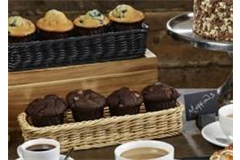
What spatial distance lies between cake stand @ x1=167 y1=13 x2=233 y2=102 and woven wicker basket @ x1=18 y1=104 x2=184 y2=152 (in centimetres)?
25

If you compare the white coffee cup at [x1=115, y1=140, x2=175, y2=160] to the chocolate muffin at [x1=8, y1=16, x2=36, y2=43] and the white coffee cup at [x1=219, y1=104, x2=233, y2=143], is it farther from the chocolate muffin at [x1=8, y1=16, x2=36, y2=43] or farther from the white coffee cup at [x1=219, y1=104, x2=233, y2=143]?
the chocolate muffin at [x1=8, y1=16, x2=36, y2=43]

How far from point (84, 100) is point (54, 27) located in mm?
313

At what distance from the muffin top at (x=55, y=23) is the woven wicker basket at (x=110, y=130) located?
11.9 inches

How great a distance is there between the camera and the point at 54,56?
1.74 m

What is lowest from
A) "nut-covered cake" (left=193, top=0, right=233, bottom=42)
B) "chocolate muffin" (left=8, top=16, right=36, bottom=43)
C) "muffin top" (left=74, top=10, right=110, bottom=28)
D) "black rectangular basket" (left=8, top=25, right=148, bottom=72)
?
"black rectangular basket" (left=8, top=25, right=148, bottom=72)

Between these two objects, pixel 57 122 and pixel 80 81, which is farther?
pixel 80 81

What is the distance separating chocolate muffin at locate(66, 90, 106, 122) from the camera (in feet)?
5.18

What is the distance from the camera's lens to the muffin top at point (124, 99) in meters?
1.60

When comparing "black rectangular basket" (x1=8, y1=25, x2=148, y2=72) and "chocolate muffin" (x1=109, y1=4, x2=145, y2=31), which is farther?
"chocolate muffin" (x1=109, y1=4, x2=145, y2=31)

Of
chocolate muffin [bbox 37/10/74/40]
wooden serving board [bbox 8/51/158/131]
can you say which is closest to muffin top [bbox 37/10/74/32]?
chocolate muffin [bbox 37/10/74/40]
